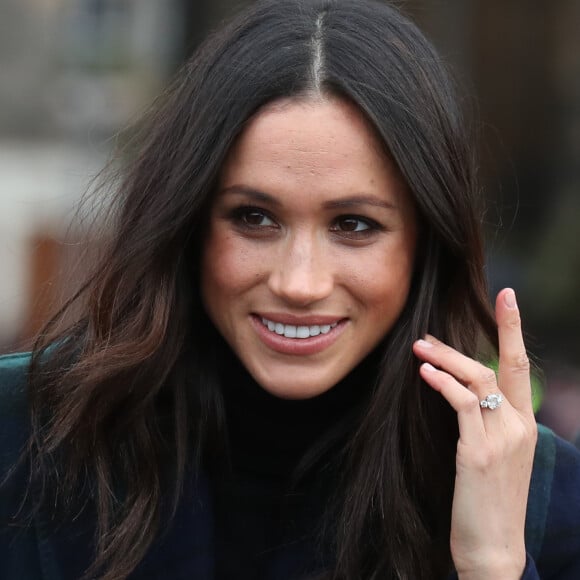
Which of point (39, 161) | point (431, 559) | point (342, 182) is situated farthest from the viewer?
point (39, 161)

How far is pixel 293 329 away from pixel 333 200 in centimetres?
30

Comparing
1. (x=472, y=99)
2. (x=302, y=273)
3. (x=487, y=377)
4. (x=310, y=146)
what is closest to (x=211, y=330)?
(x=302, y=273)

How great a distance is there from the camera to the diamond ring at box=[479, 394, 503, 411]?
2938 mm

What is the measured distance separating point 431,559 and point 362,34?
48.1 inches

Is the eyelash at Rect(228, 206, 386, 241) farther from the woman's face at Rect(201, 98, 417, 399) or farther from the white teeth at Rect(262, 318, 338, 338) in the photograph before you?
the white teeth at Rect(262, 318, 338, 338)

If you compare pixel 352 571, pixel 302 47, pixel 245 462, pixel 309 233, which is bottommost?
pixel 352 571

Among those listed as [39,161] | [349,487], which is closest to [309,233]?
[349,487]

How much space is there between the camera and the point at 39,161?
1113cm

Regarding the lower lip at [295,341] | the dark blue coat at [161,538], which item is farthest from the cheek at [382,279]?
the dark blue coat at [161,538]

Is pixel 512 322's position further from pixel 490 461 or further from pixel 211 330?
pixel 211 330

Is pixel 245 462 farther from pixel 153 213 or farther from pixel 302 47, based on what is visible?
pixel 302 47

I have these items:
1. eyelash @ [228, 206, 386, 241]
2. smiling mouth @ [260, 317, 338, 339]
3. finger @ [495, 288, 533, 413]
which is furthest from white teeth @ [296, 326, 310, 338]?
finger @ [495, 288, 533, 413]

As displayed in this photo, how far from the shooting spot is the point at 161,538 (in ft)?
10.1

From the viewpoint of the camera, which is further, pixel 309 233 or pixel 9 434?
pixel 9 434
